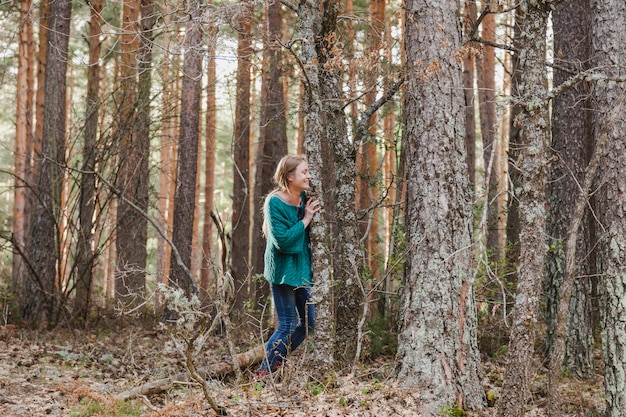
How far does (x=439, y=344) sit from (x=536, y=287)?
960 millimetres

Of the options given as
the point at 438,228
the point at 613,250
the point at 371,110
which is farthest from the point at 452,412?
the point at 371,110

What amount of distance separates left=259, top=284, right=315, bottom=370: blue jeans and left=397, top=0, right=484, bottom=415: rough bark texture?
3.21 ft

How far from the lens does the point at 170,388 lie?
6.31 metres

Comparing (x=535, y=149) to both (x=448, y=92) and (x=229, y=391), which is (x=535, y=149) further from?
(x=229, y=391)

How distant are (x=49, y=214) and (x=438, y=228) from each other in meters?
6.85

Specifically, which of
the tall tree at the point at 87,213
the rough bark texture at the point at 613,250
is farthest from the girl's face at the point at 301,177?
the tall tree at the point at 87,213

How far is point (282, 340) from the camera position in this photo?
619 centimetres

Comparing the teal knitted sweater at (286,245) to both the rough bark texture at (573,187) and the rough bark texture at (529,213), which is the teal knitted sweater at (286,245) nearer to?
the rough bark texture at (529,213)

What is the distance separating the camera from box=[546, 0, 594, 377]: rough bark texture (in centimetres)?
823

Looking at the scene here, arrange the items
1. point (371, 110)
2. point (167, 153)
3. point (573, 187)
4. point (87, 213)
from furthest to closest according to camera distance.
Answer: point (167, 153)
point (87, 213)
point (573, 187)
point (371, 110)

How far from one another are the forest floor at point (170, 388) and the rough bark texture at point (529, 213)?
60 centimetres

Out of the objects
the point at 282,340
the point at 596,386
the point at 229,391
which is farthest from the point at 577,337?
the point at 229,391

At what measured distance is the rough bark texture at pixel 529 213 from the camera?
5.20 m

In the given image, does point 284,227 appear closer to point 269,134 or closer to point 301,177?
point 301,177
